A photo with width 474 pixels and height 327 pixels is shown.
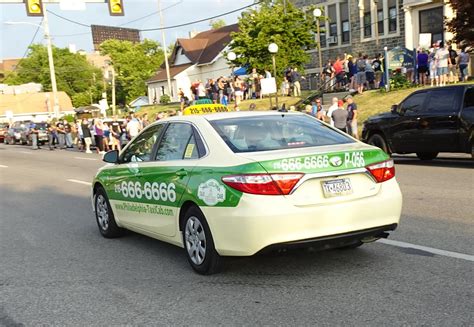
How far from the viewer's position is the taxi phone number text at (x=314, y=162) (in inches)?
192

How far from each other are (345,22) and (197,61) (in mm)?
26391

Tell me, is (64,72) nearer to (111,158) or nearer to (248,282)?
(111,158)

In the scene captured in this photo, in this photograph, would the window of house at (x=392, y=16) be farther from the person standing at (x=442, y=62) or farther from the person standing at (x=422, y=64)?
the person standing at (x=442, y=62)

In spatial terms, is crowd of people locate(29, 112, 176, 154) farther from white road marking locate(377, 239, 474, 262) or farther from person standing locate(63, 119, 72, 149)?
white road marking locate(377, 239, 474, 262)

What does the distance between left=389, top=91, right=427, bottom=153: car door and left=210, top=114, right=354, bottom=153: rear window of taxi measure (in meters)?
7.63

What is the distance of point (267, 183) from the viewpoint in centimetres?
480

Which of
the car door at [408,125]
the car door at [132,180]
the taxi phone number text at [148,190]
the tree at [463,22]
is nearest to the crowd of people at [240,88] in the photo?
the tree at [463,22]

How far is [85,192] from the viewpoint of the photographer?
1237cm

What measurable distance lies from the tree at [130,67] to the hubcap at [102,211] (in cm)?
8294

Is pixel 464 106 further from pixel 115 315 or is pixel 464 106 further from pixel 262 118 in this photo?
pixel 115 315

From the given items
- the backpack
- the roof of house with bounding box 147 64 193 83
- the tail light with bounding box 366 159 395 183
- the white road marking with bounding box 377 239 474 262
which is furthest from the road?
the roof of house with bounding box 147 64 193 83

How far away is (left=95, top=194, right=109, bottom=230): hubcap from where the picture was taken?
755 cm

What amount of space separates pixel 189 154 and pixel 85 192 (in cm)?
728

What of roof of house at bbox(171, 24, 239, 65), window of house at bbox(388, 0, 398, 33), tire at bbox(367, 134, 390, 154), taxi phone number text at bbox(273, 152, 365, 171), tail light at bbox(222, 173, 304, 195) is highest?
roof of house at bbox(171, 24, 239, 65)
